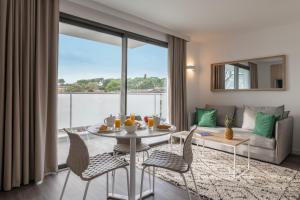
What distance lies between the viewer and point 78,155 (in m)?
1.55

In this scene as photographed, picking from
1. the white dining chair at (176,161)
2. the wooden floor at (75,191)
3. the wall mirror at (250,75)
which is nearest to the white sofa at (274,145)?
the wall mirror at (250,75)


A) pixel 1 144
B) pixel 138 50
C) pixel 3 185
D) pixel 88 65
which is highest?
pixel 138 50

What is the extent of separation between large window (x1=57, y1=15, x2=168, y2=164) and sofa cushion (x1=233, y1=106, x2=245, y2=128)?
6.45 ft

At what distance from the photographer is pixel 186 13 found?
10.9ft

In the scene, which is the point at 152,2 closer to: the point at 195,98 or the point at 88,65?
the point at 88,65

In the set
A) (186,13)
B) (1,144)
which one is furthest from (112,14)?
(1,144)

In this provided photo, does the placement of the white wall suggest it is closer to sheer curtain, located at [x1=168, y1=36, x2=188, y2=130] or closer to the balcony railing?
sheer curtain, located at [x1=168, y1=36, x2=188, y2=130]

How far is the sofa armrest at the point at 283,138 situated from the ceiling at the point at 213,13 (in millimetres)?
1800

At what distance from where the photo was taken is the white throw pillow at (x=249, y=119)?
3748mm

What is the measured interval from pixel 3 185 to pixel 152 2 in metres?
3.06

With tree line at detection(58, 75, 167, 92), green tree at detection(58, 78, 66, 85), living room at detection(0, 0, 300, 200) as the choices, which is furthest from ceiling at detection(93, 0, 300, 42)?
green tree at detection(58, 78, 66, 85)

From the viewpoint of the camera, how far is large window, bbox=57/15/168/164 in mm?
3252

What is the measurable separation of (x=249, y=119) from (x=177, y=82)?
1658mm

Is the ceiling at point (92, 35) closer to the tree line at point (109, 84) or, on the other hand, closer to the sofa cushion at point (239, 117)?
the tree line at point (109, 84)
